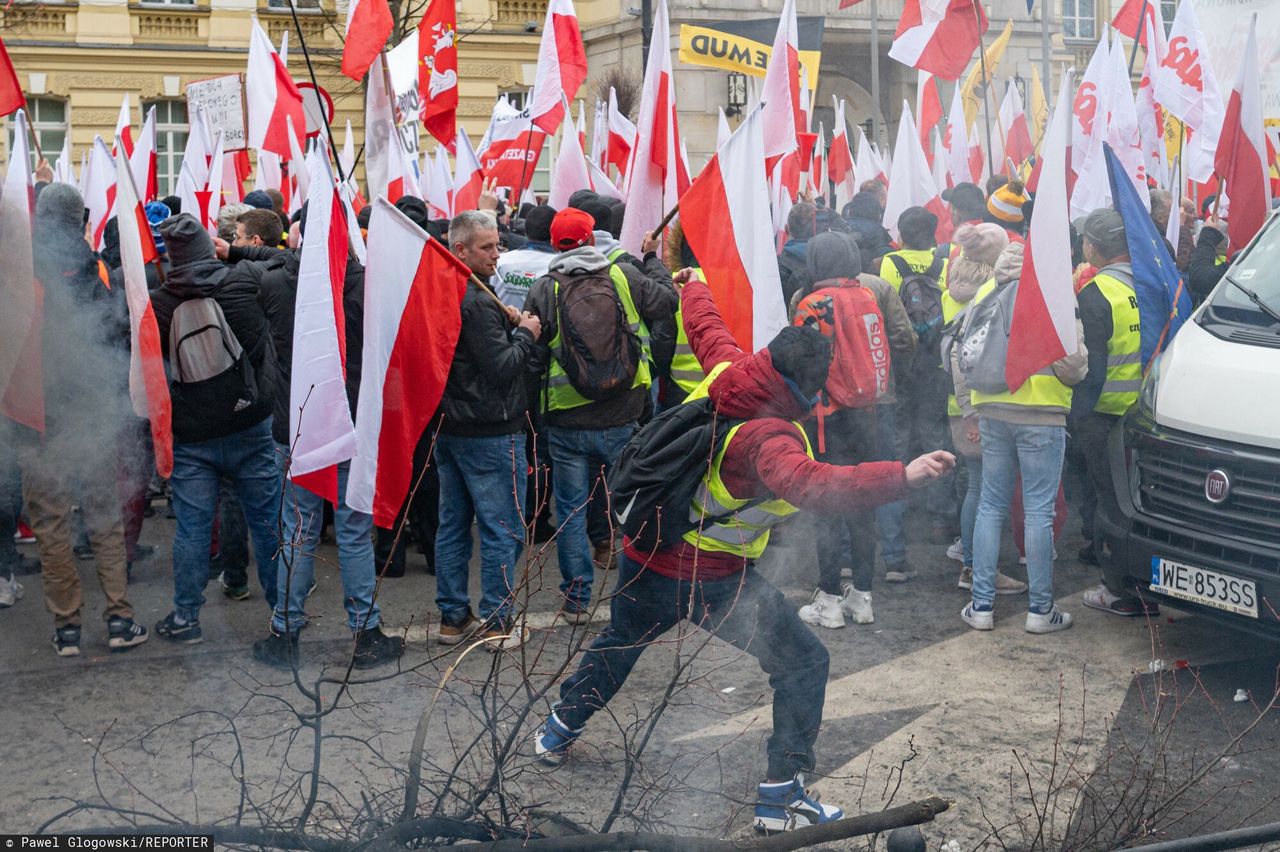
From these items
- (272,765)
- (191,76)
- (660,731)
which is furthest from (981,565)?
(191,76)

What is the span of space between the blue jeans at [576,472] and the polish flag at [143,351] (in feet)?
6.01

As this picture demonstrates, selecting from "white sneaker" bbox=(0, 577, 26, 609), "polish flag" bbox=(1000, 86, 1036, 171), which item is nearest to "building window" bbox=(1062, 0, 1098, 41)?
"polish flag" bbox=(1000, 86, 1036, 171)

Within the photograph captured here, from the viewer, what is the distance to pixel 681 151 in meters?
8.98

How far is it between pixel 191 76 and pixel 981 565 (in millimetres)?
23838

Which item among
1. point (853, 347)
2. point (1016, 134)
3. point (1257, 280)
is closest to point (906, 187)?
point (1016, 134)

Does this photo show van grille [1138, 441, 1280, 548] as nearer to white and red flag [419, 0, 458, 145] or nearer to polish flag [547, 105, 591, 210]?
polish flag [547, 105, 591, 210]

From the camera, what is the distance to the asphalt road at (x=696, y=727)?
4.22 metres

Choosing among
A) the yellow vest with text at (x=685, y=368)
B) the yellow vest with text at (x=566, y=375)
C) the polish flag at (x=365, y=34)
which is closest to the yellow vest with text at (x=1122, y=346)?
the yellow vest with text at (x=685, y=368)

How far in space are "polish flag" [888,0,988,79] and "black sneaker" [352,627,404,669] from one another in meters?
7.17

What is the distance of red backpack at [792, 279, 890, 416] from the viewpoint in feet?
21.9

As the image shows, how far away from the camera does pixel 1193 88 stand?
10117 mm

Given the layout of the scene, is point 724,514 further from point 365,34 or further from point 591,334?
point 365,34

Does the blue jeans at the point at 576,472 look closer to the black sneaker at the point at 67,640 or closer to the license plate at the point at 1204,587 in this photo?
the black sneaker at the point at 67,640

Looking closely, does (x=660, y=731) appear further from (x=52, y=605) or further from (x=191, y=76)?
(x=191, y=76)
